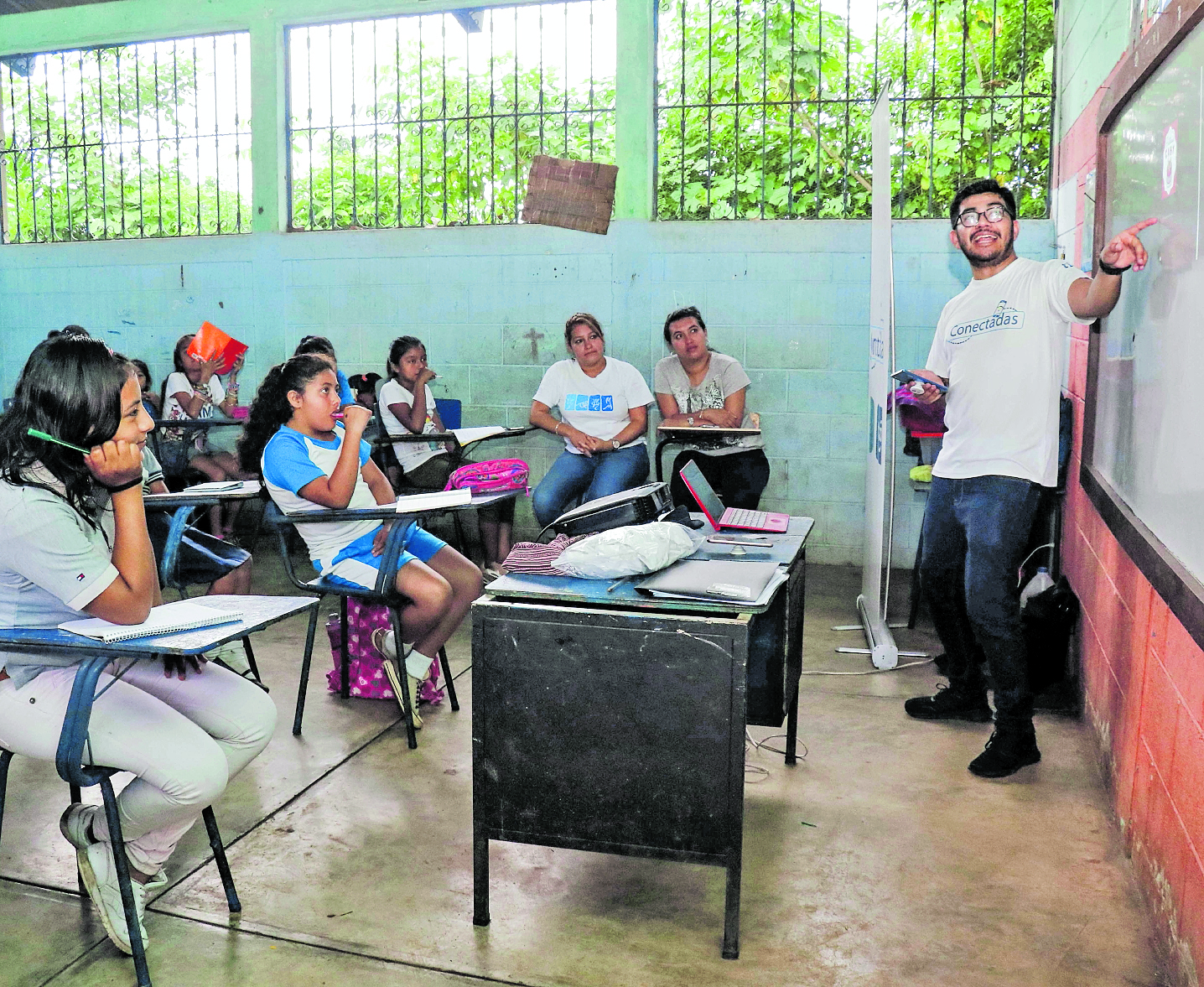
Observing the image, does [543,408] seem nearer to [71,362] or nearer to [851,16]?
[851,16]

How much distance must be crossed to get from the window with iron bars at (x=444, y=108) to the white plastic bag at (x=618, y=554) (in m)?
4.34

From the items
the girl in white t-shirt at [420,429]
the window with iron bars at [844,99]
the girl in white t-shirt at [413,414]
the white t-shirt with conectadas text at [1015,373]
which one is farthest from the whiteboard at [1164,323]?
the girl in white t-shirt at [413,414]

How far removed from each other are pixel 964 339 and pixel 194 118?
5.50m

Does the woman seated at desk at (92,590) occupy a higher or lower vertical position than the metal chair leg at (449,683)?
higher

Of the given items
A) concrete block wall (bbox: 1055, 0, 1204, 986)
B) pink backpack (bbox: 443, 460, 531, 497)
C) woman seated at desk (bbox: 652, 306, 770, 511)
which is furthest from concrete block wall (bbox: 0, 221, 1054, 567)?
concrete block wall (bbox: 1055, 0, 1204, 986)

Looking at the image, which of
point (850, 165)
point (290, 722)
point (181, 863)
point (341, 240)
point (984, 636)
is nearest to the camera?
point (181, 863)

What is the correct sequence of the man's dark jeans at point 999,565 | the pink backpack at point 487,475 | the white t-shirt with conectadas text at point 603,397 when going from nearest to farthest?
the man's dark jeans at point 999,565 < the pink backpack at point 487,475 < the white t-shirt with conectadas text at point 603,397

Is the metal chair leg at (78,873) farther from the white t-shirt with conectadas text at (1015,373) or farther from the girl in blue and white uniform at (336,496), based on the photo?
the white t-shirt with conectadas text at (1015,373)

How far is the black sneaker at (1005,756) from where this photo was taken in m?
3.04

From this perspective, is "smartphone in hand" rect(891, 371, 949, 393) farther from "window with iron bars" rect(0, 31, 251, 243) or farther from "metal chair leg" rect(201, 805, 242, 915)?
"window with iron bars" rect(0, 31, 251, 243)

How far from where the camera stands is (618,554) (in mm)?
2271

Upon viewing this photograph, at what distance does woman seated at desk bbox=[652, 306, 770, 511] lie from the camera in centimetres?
528

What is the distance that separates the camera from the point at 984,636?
3.08m

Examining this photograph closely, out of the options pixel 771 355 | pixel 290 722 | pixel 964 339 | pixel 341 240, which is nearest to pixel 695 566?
pixel 964 339
